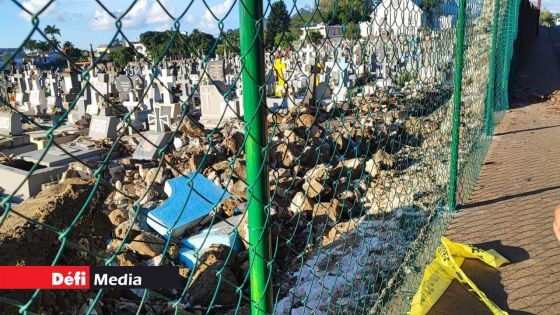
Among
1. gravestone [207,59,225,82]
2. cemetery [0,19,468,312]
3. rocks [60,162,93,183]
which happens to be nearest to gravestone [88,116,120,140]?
cemetery [0,19,468,312]

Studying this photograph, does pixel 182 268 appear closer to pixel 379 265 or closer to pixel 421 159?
pixel 379 265

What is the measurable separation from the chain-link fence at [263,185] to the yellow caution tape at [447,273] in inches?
5.5

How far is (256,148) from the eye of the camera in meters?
1.49

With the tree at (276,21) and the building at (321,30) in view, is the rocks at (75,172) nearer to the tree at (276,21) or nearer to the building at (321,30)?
the building at (321,30)

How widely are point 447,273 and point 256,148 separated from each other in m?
2.41

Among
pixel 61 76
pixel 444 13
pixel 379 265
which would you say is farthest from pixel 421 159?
pixel 61 76

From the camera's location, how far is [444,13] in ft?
14.9

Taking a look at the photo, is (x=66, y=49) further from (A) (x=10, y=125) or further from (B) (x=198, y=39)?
(A) (x=10, y=125)

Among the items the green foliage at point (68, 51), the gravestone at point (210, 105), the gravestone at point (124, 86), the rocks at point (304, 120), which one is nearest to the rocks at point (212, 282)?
the green foliage at point (68, 51)

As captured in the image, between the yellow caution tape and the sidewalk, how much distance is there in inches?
4.7

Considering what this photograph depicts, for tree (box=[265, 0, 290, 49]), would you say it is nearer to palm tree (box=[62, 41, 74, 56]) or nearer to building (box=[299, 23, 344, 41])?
building (box=[299, 23, 344, 41])

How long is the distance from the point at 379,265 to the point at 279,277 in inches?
38.4

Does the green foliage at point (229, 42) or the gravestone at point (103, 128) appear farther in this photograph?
the gravestone at point (103, 128)

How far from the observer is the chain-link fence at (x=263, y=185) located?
Answer: 1.42m
